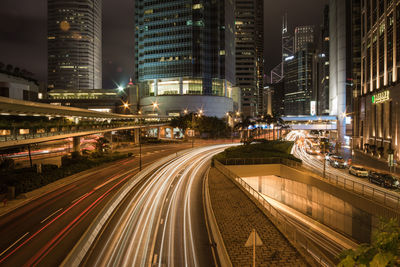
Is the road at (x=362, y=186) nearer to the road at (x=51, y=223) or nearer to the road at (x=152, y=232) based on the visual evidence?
the road at (x=152, y=232)

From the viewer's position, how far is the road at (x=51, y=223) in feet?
44.4

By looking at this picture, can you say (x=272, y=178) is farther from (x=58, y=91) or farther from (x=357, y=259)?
(x=58, y=91)

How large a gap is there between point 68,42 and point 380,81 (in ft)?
702

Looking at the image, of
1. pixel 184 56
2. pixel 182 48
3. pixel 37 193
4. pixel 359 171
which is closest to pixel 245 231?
pixel 37 193

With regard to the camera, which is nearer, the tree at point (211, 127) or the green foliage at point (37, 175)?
the green foliage at point (37, 175)

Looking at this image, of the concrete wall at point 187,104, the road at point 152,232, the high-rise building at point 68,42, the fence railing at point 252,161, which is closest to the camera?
the road at point 152,232

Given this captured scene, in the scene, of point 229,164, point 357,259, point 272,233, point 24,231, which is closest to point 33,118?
point 24,231

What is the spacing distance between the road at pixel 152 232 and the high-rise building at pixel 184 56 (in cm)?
9598

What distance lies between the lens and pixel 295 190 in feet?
112

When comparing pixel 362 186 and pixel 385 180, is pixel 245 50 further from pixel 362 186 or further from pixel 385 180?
pixel 362 186

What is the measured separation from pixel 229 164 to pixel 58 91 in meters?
175

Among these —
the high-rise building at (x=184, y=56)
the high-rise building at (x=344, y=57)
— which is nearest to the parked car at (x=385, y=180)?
the high-rise building at (x=344, y=57)

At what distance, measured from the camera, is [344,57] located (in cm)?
9838

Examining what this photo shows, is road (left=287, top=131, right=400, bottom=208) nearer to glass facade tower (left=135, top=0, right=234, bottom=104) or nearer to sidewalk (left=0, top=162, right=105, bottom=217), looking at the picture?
sidewalk (left=0, top=162, right=105, bottom=217)
